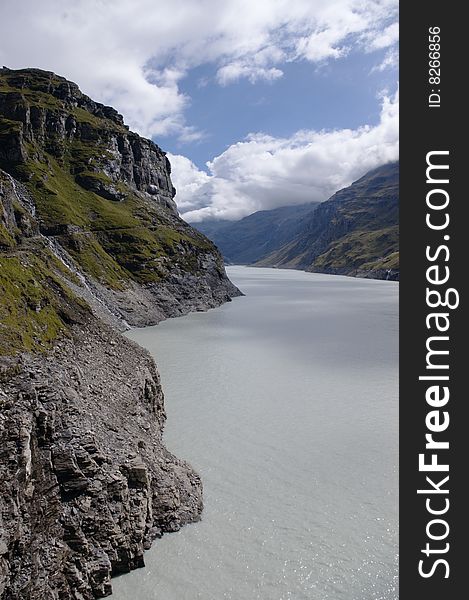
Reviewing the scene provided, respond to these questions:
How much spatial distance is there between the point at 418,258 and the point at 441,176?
10.5 feet

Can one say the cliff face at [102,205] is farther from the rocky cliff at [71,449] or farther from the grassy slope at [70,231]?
the rocky cliff at [71,449]

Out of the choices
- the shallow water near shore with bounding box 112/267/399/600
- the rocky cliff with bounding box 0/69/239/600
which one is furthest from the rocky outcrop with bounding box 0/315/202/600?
the shallow water near shore with bounding box 112/267/399/600

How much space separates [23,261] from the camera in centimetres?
3744

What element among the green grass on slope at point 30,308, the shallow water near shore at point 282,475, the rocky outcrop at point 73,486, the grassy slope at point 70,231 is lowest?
the shallow water near shore at point 282,475

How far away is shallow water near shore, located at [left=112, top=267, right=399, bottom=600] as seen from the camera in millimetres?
18328

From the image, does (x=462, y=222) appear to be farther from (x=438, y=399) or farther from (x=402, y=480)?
(x=402, y=480)

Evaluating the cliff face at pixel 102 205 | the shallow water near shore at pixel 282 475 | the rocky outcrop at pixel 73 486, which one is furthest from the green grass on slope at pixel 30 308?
the cliff face at pixel 102 205

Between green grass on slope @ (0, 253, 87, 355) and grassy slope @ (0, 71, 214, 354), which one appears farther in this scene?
grassy slope @ (0, 71, 214, 354)

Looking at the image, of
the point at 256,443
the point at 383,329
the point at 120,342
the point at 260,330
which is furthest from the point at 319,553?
the point at 383,329

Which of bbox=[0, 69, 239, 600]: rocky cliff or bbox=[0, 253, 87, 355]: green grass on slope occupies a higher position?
bbox=[0, 253, 87, 355]: green grass on slope

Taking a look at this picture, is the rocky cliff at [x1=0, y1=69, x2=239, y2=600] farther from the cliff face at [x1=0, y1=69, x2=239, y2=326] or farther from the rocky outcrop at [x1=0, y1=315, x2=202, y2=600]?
the cliff face at [x1=0, y1=69, x2=239, y2=326]

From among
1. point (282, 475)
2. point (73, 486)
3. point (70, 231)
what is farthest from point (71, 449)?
point (70, 231)

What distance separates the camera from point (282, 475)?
89.0 ft

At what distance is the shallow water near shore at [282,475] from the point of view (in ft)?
60.1
